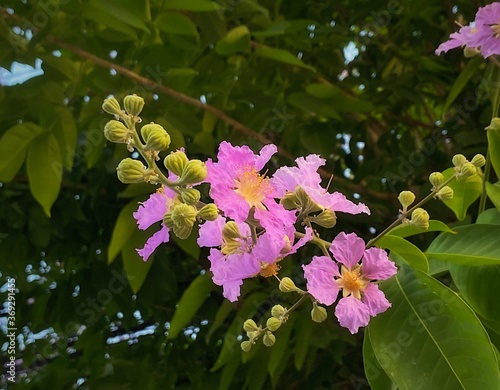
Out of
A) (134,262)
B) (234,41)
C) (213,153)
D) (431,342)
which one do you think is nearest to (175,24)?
(234,41)

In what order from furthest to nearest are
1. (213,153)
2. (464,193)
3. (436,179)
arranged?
1. (213,153)
2. (464,193)
3. (436,179)

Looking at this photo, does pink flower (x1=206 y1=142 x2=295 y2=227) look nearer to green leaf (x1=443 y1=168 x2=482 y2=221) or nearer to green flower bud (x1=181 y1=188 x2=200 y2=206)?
green flower bud (x1=181 y1=188 x2=200 y2=206)

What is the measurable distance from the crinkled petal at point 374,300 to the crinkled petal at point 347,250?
1.0 inches

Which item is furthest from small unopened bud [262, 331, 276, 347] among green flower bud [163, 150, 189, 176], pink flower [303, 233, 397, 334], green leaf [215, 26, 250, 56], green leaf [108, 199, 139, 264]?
green leaf [215, 26, 250, 56]

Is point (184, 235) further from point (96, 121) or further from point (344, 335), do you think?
point (344, 335)

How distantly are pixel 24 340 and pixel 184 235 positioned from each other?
4.09 ft

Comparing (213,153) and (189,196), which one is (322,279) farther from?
(213,153)

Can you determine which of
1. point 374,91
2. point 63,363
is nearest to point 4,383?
point 63,363

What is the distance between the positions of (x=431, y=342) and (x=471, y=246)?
10cm

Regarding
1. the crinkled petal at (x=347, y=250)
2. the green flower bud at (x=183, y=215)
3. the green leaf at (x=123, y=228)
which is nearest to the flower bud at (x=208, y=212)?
the green flower bud at (x=183, y=215)

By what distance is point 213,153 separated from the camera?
93cm

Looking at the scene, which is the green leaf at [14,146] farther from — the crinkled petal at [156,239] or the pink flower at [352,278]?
the pink flower at [352,278]

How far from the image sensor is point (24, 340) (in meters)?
1.48

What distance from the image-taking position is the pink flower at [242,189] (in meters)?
0.42
